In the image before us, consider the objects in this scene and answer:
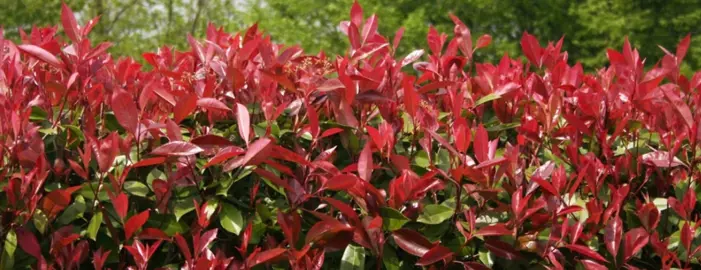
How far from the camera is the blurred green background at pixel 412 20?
2530 centimetres

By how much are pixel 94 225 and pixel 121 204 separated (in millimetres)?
114

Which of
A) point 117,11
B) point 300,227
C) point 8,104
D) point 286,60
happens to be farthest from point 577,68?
point 117,11

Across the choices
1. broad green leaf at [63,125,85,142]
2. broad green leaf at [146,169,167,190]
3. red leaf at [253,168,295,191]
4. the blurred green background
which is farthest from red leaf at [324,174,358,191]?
the blurred green background

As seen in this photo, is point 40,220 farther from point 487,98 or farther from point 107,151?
point 487,98

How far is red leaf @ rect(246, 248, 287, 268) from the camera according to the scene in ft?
7.80

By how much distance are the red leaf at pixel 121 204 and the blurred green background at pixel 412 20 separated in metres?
22.3

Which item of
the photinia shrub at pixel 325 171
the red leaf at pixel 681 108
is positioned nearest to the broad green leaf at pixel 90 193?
the photinia shrub at pixel 325 171

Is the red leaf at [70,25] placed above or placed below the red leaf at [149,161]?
above

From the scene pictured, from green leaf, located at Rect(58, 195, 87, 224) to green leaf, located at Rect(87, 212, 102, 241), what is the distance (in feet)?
0.12

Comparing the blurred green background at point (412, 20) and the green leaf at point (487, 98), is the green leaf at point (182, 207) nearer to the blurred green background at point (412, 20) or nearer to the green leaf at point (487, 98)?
the green leaf at point (487, 98)

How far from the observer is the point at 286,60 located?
2.86m

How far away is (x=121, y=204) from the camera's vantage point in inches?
92.9

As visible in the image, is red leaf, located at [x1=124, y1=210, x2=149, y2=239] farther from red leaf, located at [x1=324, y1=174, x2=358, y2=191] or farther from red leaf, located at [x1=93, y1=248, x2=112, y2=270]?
red leaf, located at [x1=324, y1=174, x2=358, y2=191]

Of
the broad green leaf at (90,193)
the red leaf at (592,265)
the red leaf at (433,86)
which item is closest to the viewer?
the broad green leaf at (90,193)
